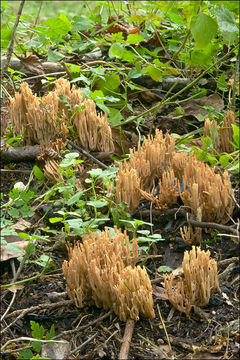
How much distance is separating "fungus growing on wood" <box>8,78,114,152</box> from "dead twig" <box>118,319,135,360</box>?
1866 mm

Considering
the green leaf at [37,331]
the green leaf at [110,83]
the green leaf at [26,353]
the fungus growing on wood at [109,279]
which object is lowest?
the green leaf at [26,353]

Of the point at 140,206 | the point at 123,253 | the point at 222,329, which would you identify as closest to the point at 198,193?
the point at 140,206

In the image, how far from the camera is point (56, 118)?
153 inches

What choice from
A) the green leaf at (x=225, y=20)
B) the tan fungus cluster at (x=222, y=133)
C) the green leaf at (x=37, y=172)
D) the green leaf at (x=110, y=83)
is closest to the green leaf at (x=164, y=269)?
the green leaf at (x=37, y=172)

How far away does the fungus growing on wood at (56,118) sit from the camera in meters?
3.87

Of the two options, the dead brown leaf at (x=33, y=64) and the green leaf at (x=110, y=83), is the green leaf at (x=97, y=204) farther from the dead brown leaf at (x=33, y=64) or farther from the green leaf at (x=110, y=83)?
the dead brown leaf at (x=33, y=64)

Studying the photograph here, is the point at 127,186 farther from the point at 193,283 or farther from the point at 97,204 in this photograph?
the point at 193,283

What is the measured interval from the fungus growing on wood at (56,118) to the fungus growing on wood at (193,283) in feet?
5.62

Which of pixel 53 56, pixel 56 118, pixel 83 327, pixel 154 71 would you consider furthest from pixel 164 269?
pixel 53 56

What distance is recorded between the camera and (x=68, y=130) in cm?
395

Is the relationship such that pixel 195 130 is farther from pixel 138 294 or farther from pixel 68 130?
pixel 138 294

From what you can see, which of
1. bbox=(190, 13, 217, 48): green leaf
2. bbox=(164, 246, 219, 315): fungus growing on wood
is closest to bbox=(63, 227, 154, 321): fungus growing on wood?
bbox=(164, 246, 219, 315): fungus growing on wood

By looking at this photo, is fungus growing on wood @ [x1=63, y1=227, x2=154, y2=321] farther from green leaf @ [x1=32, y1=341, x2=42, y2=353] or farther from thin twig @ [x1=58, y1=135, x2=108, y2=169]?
thin twig @ [x1=58, y1=135, x2=108, y2=169]

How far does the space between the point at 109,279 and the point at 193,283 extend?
45 cm
